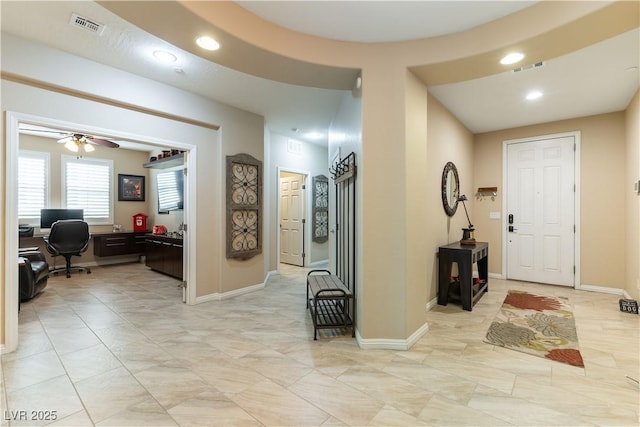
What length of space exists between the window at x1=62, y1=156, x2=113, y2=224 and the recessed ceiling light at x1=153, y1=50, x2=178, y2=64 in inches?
197

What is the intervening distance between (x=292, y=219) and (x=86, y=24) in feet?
16.6

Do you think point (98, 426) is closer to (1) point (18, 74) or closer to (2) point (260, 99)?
(1) point (18, 74)

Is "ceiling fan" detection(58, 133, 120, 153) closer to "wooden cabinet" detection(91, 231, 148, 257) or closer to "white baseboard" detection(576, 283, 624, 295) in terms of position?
"wooden cabinet" detection(91, 231, 148, 257)

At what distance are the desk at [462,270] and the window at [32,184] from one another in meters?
7.39

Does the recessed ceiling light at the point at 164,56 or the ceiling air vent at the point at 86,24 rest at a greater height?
the recessed ceiling light at the point at 164,56

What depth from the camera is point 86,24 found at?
7.78 feet

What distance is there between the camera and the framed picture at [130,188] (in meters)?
7.01

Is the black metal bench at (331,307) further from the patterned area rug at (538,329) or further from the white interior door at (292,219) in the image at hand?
the white interior door at (292,219)

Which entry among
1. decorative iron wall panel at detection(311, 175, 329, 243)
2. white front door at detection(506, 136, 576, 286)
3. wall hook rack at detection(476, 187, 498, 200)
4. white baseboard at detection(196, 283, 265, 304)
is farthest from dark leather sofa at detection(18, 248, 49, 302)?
white front door at detection(506, 136, 576, 286)

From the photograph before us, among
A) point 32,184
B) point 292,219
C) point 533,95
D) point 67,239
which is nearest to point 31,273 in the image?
point 67,239

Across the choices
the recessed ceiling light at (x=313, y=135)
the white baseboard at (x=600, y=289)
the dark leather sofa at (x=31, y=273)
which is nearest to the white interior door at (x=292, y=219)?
the recessed ceiling light at (x=313, y=135)

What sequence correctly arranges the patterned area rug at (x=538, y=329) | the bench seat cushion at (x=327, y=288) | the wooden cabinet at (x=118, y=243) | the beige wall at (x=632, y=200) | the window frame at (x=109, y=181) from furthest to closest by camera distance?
the wooden cabinet at (x=118, y=243), the window frame at (x=109, y=181), the beige wall at (x=632, y=200), the bench seat cushion at (x=327, y=288), the patterned area rug at (x=538, y=329)

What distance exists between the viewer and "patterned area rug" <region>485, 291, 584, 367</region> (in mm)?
2617

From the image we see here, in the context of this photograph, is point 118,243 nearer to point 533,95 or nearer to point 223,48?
point 223,48
